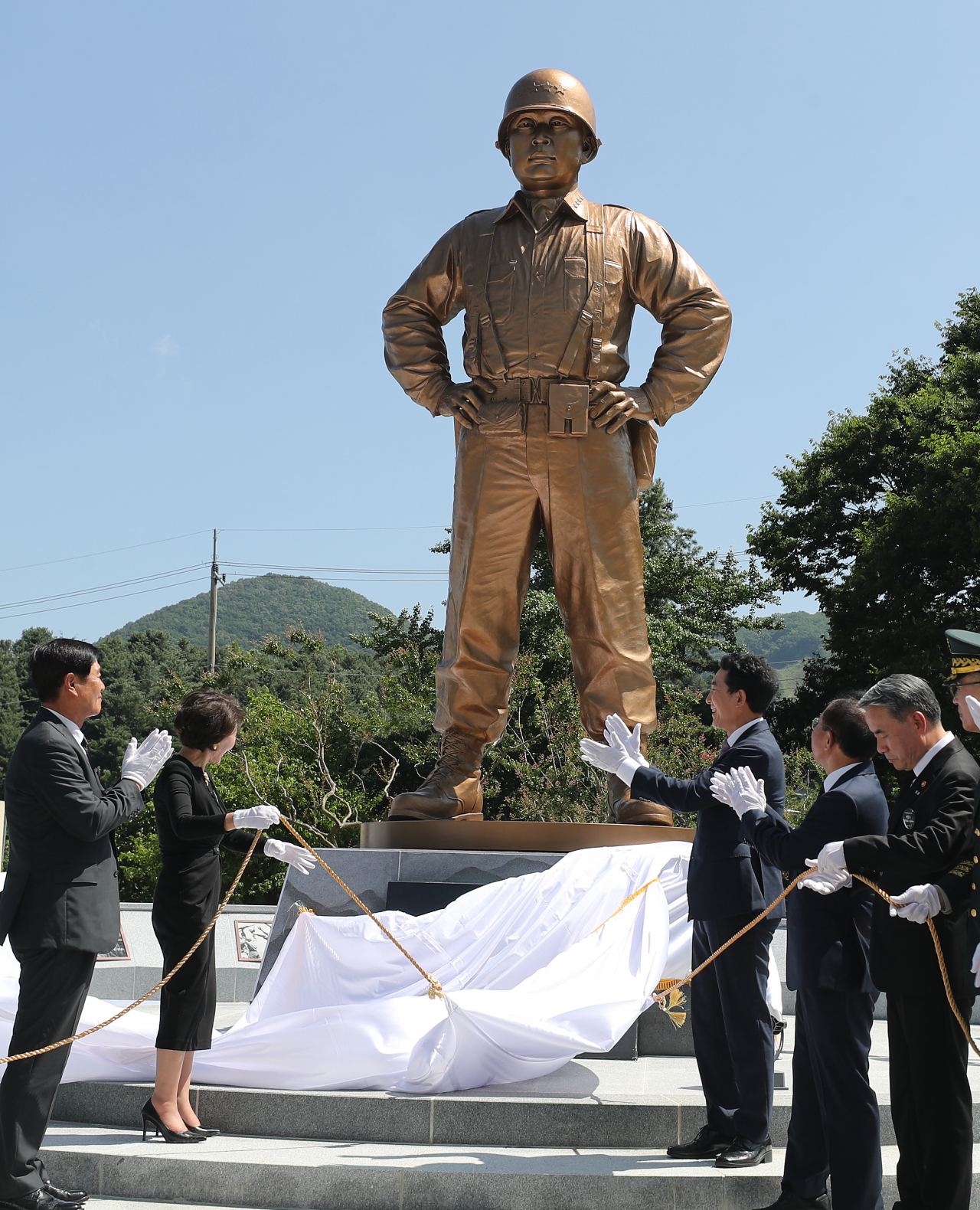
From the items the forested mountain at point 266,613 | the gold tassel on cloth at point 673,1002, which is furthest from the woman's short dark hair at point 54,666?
the forested mountain at point 266,613

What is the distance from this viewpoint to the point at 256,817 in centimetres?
403

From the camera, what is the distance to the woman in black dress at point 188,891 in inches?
155

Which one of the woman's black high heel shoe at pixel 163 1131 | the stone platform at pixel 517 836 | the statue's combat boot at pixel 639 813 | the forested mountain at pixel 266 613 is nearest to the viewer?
the woman's black high heel shoe at pixel 163 1131

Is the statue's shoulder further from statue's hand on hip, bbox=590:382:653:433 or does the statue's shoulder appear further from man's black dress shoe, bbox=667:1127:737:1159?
man's black dress shoe, bbox=667:1127:737:1159

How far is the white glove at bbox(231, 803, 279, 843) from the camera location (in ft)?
13.1

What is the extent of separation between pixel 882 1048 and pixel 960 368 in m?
16.2

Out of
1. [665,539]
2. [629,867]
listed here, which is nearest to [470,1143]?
[629,867]

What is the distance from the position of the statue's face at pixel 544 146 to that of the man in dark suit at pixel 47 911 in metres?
3.60

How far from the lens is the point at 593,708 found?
19.4 feet

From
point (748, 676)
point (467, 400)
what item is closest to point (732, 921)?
point (748, 676)

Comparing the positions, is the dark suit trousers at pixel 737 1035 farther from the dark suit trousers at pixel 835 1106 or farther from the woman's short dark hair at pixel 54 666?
the woman's short dark hair at pixel 54 666

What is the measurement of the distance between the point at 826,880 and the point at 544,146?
4032 millimetres

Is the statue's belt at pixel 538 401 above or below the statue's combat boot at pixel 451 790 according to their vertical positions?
above

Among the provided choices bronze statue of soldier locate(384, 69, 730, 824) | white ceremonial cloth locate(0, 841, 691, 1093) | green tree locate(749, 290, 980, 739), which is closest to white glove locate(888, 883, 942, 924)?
white ceremonial cloth locate(0, 841, 691, 1093)
